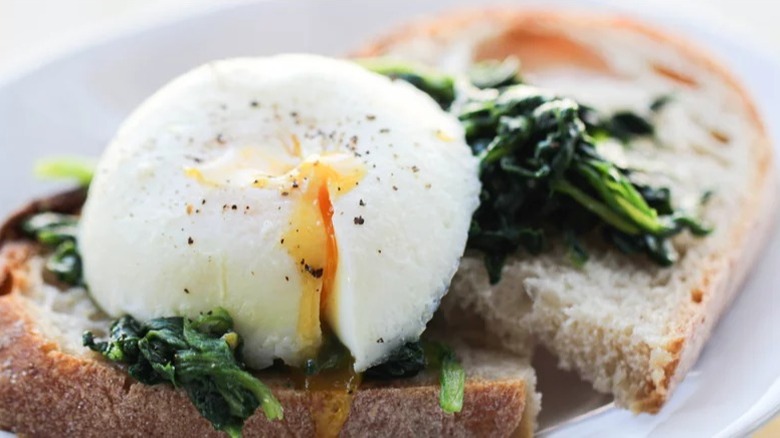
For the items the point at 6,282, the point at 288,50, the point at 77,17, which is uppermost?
the point at 6,282

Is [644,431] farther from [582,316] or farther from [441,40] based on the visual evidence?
[441,40]

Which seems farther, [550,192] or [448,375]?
[550,192]

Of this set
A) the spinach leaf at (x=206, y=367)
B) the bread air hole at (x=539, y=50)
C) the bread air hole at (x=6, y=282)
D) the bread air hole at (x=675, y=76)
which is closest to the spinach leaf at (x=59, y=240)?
the bread air hole at (x=6, y=282)

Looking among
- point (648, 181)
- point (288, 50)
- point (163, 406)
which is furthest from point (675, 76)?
point (163, 406)

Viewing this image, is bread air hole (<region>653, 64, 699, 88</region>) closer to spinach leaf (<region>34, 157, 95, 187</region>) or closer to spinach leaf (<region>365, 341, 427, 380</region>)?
spinach leaf (<region>365, 341, 427, 380</region>)

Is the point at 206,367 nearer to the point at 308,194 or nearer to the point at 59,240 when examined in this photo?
the point at 308,194

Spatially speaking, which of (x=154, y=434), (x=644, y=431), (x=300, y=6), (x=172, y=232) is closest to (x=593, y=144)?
(x=644, y=431)
